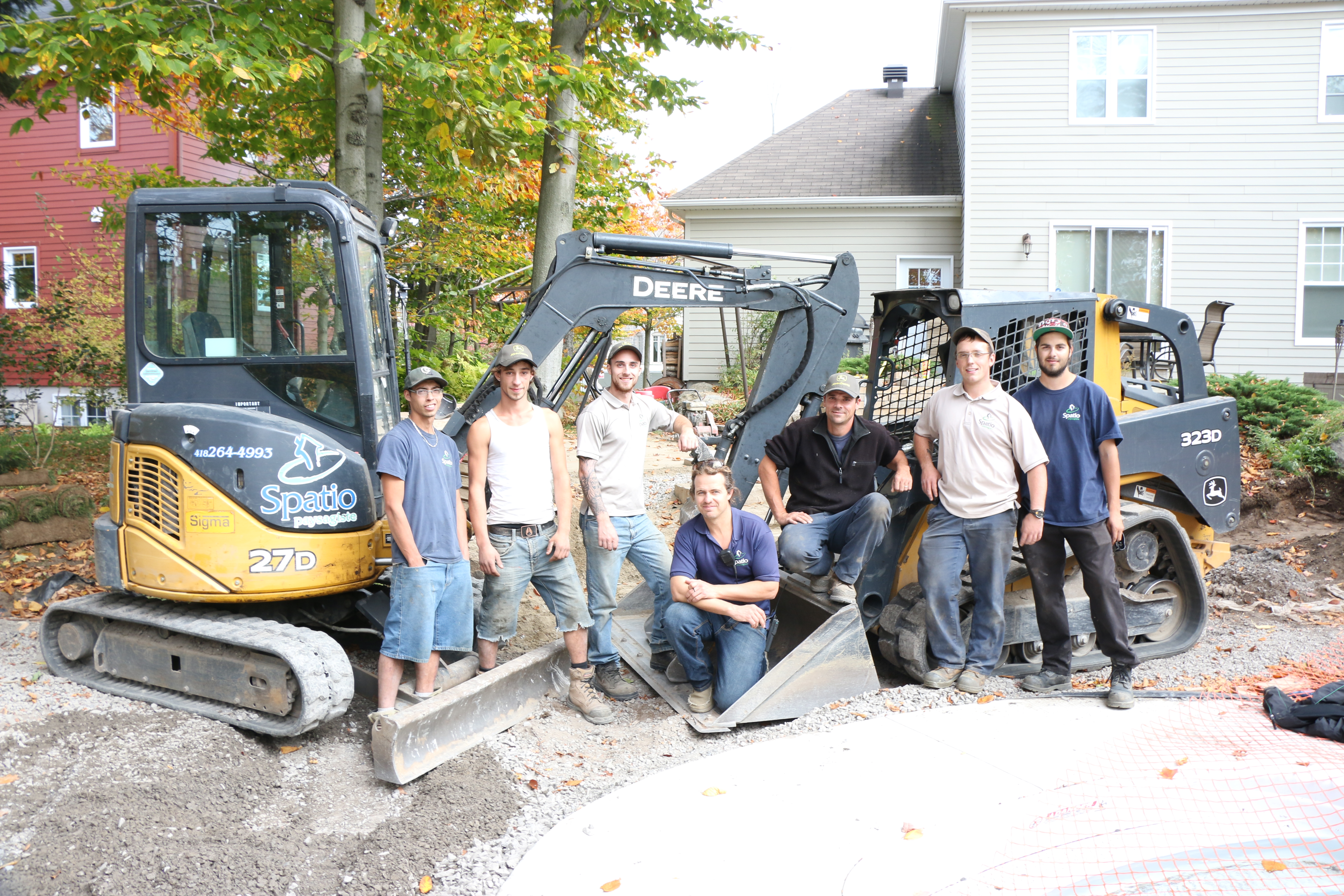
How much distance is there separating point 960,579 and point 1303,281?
457 inches

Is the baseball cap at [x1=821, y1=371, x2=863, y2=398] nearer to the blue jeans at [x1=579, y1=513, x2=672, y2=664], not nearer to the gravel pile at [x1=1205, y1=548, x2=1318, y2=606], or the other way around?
the blue jeans at [x1=579, y1=513, x2=672, y2=664]

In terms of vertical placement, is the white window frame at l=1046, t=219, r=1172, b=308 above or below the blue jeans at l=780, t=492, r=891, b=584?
above

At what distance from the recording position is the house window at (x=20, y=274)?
631 inches

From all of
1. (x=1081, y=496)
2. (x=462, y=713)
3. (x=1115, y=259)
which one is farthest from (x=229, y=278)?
(x=1115, y=259)

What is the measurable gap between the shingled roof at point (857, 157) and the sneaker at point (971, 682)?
472 inches

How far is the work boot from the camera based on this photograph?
16.2ft

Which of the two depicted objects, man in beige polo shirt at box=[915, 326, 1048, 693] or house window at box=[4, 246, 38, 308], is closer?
man in beige polo shirt at box=[915, 326, 1048, 693]

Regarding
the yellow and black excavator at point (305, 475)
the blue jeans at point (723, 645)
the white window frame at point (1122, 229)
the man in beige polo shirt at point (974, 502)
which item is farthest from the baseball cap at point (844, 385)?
the white window frame at point (1122, 229)

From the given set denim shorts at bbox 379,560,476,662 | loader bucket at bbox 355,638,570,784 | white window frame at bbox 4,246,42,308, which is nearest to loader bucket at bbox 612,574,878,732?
loader bucket at bbox 355,638,570,784

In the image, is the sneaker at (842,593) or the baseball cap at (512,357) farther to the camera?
the sneaker at (842,593)

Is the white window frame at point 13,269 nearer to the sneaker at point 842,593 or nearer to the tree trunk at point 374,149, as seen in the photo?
the tree trunk at point 374,149

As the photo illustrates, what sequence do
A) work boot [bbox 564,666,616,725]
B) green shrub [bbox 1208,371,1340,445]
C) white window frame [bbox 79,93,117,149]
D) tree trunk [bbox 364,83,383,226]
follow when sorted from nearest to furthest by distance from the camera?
work boot [bbox 564,666,616,725] → tree trunk [bbox 364,83,383,226] → green shrub [bbox 1208,371,1340,445] → white window frame [bbox 79,93,117,149]

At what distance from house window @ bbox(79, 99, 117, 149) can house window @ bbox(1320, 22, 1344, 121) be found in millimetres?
18937

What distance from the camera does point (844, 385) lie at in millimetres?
5273
